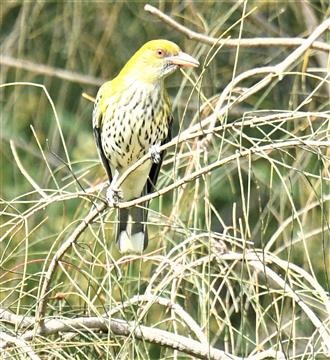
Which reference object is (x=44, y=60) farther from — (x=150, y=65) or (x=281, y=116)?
(x=281, y=116)

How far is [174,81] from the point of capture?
4926mm

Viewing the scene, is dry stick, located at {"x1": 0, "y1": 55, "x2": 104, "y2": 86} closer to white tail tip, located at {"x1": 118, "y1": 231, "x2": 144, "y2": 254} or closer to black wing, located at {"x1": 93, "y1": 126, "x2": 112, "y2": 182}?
black wing, located at {"x1": 93, "y1": 126, "x2": 112, "y2": 182}

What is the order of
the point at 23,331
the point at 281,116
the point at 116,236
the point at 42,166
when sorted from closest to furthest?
1. the point at 281,116
2. the point at 23,331
3. the point at 116,236
4. the point at 42,166

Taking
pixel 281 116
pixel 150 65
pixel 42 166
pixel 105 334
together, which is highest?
pixel 281 116

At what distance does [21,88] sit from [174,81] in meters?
0.68

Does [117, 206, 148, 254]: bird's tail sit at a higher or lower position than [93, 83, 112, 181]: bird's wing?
lower

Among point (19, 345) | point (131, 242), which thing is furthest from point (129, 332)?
point (131, 242)

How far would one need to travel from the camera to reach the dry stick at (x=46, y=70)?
4582 mm

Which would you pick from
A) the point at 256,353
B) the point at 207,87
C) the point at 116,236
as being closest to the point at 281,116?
the point at 256,353

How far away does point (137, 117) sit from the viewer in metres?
3.59

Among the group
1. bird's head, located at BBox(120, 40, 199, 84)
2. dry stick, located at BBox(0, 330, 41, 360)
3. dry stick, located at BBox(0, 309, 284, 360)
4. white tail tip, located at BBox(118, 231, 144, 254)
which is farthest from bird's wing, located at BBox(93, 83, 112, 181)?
dry stick, located at BBox(0, 330, 41, 360)

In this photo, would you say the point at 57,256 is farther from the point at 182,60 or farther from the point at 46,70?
the point at 46,70

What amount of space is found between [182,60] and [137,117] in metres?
0.24

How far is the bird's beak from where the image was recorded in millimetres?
3588
